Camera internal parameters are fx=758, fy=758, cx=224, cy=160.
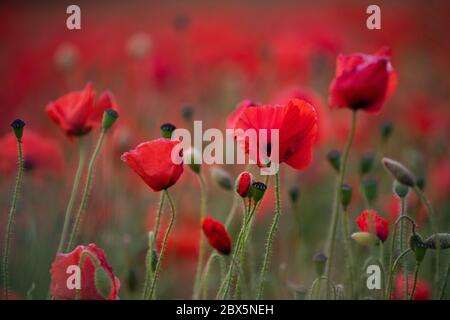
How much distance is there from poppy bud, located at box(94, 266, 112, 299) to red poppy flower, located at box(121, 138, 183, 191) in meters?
0.14

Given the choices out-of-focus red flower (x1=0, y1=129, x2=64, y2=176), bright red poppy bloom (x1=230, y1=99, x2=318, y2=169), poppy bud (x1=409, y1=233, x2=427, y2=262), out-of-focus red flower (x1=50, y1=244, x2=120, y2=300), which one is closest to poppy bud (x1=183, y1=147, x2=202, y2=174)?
bright red poppy bloom (x1=230, y1=99, x2=318, y2=169)

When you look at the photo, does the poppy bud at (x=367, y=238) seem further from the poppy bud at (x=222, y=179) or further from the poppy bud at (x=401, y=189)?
the poppy bud at (x=222, y=179)

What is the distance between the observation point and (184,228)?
183 centimetres

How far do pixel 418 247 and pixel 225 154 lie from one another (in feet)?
2.24

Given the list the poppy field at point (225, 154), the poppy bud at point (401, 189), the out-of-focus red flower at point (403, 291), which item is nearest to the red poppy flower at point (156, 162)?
the poppy field at point (225, 154)

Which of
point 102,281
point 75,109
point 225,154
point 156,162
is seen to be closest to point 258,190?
point 156,162

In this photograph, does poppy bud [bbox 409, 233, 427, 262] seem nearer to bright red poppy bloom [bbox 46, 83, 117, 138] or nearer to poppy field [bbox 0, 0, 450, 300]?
poppy field [bbox 0, 0, 450, 300]

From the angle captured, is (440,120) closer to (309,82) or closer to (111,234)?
(309,82)

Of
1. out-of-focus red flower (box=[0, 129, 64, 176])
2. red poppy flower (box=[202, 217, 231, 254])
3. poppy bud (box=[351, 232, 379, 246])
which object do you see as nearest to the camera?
red poppy flower (box=[202, 217, 231, 254])

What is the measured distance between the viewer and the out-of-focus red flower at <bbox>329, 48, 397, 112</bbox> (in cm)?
120

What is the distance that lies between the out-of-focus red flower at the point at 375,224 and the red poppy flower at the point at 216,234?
9.2 inches

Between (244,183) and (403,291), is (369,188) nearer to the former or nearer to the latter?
(403,291)
